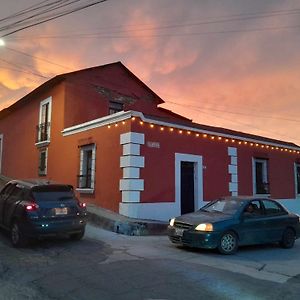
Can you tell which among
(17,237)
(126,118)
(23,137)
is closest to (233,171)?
(126,118)

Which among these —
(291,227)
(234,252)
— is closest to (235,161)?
(291,227)

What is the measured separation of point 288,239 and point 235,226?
7.78ft

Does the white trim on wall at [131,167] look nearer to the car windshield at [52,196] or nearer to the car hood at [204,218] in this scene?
the car windshield at [52,196]

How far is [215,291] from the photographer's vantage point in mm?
6551

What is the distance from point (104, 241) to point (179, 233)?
231cm

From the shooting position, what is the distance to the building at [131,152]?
1470 cm

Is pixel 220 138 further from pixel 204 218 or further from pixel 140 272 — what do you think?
pixel 140 272

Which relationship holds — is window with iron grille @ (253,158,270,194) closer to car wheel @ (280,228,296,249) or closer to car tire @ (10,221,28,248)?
car wheel @ (280,228,296,249)

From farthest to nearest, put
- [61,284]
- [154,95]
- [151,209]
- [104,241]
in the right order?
1. [154,95]
2. [151,209]
3. [104,241]
4. [61,284]

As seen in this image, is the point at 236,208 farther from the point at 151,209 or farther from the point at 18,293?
the point at 18,293

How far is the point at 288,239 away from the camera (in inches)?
455

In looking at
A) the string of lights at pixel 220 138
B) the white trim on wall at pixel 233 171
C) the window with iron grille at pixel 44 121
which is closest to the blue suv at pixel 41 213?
the string of lights at pixel 220 138

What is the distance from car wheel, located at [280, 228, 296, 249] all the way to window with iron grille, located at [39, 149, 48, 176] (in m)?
13.2

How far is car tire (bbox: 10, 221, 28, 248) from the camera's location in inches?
391
